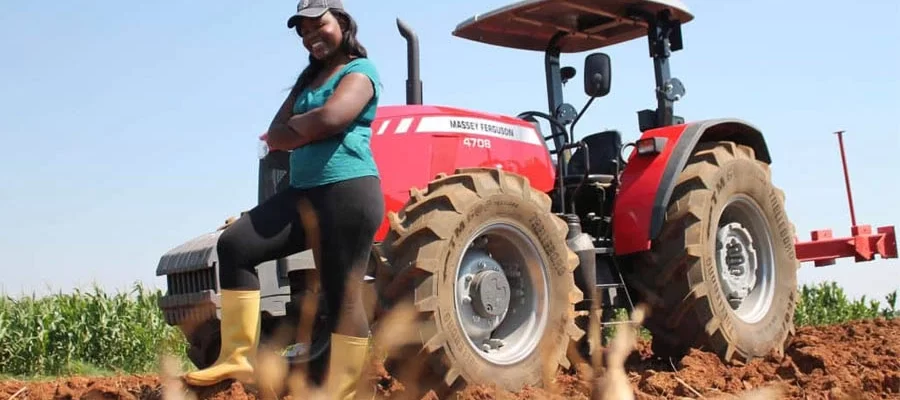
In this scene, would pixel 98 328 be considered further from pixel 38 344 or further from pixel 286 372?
pixel 286 372

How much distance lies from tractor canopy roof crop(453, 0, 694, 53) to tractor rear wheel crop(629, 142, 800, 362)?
96 centimetres

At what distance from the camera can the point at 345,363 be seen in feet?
11.9

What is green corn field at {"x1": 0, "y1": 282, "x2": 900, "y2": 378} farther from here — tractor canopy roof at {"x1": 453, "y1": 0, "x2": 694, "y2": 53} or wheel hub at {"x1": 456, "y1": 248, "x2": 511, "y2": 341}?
wheel hub at {"x1": 456, "y1": 248, "x2": 511, "y2": 341}

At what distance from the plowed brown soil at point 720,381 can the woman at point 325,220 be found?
30 cm

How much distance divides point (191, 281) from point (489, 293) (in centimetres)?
140

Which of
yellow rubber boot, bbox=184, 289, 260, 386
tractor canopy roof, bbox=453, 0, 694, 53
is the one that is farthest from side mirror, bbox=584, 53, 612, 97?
yellow rubber boot, bbox=184, 289, 260, 386

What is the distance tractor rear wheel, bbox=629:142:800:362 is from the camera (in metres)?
5.68

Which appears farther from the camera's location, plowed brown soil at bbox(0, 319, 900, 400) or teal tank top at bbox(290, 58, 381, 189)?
plowed brown soil at bbox(0, 319, 900, 400)

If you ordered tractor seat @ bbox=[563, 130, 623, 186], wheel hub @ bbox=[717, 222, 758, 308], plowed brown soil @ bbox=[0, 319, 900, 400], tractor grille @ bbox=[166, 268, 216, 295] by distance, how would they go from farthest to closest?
tractor seat @ bbox=[563, 130, 623, 186], wheel hub @ bbox=[717, 222, 758, 308], tractor grille @ bbox=[166, 268, 216, 295], plowed brown soil @ bbox=[0, 319, 900, 400]

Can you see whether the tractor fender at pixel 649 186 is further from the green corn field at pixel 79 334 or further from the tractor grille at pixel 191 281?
the green corn field at pixel 79 334

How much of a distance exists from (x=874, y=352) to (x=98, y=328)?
8120mm

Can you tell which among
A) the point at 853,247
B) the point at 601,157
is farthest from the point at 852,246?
the point at 601,157

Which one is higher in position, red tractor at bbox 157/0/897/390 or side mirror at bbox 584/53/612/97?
side mirror at bbox 584/53/612/97

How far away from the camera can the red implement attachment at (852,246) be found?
26.3ft
